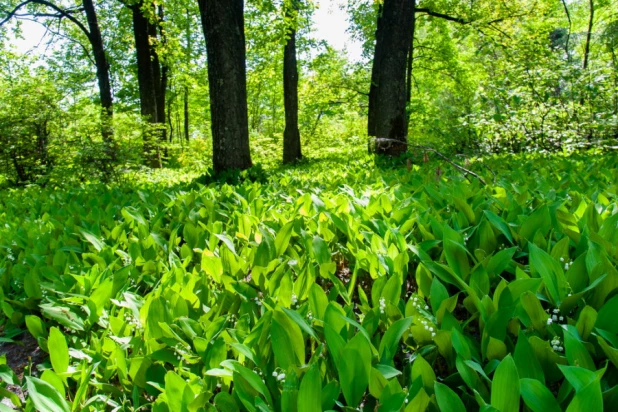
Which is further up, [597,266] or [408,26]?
[408,26]

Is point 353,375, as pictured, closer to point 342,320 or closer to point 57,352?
point 342,320

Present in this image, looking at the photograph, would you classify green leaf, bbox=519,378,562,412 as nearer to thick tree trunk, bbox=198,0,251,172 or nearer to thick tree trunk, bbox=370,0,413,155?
thick tree trunk, bbox=198,0,251,172

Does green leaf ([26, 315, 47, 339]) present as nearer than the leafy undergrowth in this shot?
No

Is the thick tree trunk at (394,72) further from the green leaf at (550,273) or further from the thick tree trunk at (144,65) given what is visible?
the thick tree trunk at (144,65)

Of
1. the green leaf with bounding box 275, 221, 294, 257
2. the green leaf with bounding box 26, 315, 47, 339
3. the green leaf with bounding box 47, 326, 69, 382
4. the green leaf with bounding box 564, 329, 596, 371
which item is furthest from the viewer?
the green leaf with bounding box 275, 221, 294, 257

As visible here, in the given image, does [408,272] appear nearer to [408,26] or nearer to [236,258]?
[236,258]

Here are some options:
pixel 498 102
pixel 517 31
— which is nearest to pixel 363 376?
pixel 498 102

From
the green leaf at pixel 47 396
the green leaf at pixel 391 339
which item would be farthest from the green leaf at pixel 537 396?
the green leaf at pixel 47 396

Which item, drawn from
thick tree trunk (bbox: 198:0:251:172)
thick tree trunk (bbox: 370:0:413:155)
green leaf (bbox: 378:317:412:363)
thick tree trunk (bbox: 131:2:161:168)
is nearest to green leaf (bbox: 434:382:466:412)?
green leaf (bbox: 378:317:412:363)

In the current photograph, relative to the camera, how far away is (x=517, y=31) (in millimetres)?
16078

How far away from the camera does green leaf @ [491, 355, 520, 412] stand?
80 cm

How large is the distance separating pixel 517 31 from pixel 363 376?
19039 mm

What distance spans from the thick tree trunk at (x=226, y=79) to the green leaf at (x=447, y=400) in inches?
251

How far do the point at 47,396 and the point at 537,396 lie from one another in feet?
4.02
